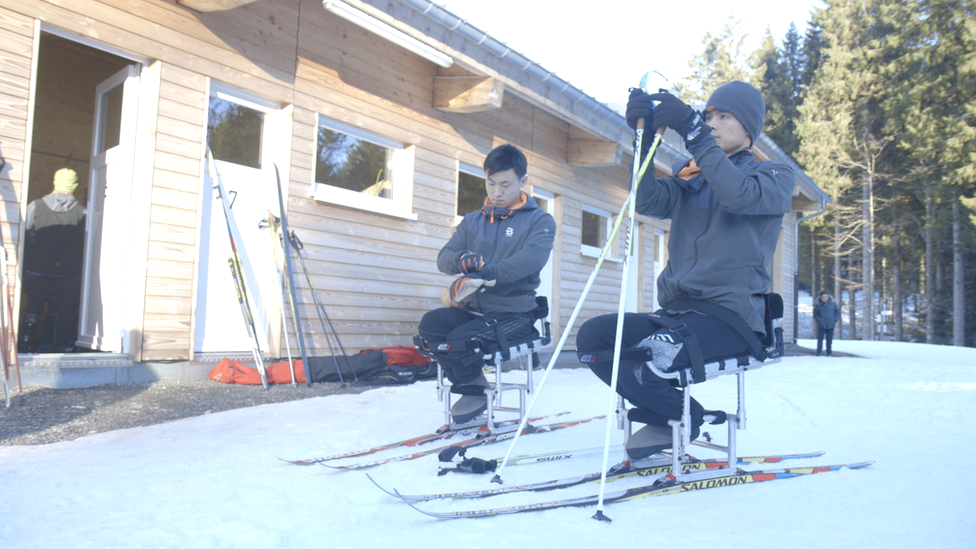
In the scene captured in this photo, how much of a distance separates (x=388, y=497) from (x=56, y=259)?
15.6 feet

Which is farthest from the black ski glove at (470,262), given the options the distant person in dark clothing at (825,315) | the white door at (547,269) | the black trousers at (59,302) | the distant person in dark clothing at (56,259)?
the distant person in dark clothing at (825,315)

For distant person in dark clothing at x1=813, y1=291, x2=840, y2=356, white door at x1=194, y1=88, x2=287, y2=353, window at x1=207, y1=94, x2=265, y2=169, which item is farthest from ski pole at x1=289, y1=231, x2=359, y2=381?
distant person in dark clothing at x1=813, y1=291, x2=840, y2=356

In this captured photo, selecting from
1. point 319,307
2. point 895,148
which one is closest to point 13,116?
point 319,307

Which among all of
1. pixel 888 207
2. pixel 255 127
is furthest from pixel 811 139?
pixel 255 127

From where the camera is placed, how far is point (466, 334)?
3219 millimetres

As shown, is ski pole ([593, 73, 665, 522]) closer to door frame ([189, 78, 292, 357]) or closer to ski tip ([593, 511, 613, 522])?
ski tip ([593, 511, 613, 522])

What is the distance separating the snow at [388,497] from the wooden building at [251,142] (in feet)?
5.34

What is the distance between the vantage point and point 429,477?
99.3 inches

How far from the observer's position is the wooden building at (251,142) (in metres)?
4.53

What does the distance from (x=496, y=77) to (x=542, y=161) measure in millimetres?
2338

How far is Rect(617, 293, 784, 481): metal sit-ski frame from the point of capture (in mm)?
2271

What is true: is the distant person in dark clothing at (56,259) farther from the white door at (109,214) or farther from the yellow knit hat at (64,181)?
the white door at (109,214)

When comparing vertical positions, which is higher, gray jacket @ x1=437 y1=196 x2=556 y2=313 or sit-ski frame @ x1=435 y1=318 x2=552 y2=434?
gray jacket @ x1=437 y1=196 x2=556 y2=313

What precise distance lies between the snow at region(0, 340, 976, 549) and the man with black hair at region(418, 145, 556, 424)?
1.48ft
